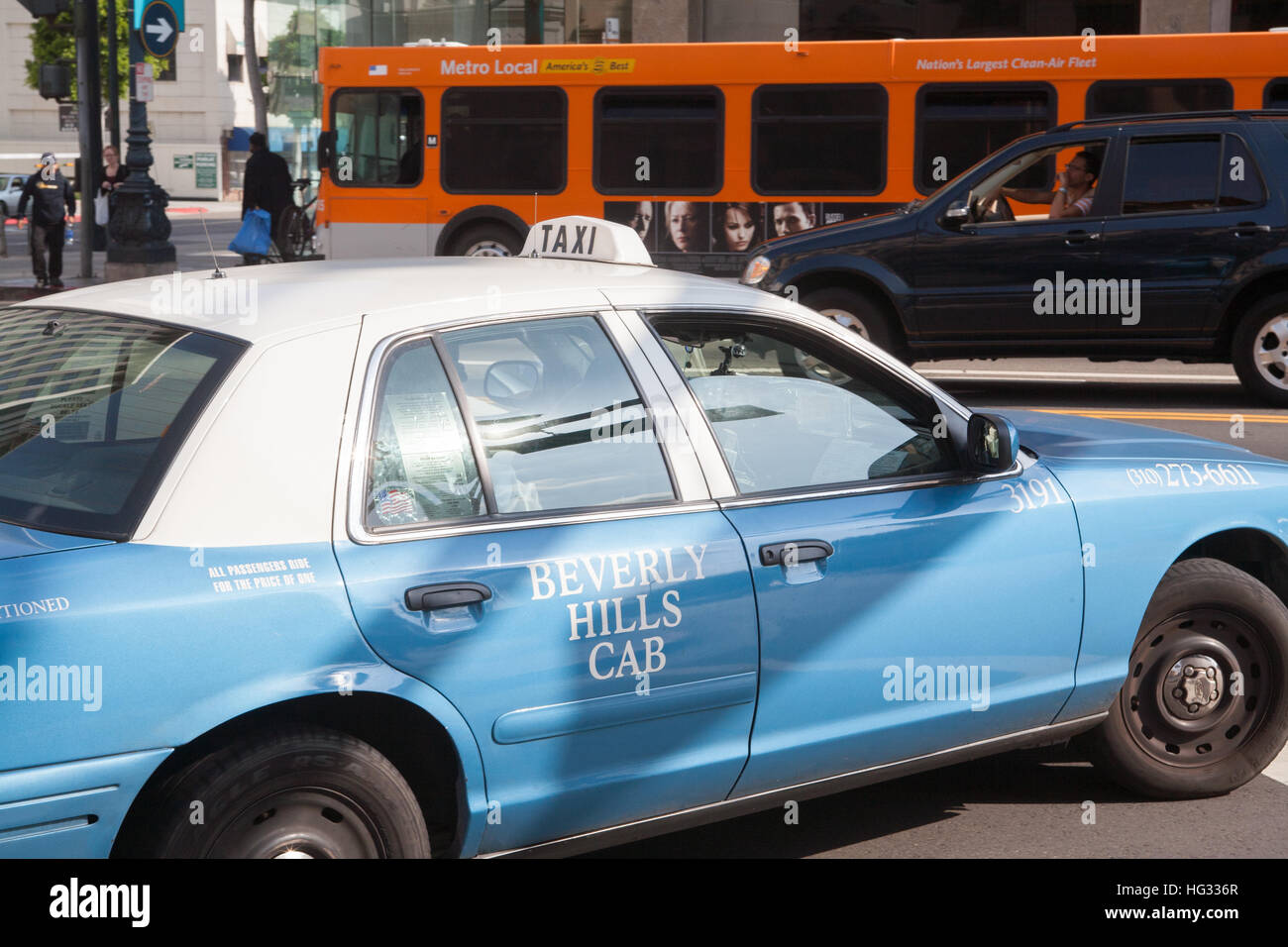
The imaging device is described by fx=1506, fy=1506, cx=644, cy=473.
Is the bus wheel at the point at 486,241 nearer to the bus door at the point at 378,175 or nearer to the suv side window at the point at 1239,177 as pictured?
the bus door at the point at 378,175

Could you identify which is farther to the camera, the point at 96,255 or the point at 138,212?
the point at 96,255

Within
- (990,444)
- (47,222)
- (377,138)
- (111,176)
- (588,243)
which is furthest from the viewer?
(111,176)

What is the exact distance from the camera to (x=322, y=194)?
1848cm

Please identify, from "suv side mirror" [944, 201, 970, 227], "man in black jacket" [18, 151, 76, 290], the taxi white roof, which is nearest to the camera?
the taxi white roof

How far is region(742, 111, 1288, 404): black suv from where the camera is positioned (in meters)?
10.9

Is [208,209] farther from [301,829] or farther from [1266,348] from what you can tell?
[301,829]

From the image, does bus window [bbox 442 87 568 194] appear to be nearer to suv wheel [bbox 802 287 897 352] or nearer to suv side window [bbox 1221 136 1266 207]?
suv wheel [bbox 802 287 897 352]

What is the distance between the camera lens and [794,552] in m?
3.41

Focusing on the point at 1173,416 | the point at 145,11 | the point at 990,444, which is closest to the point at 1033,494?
the point at 990,444

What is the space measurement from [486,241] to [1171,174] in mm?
8780

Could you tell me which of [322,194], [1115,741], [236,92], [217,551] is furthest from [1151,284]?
[236,92]

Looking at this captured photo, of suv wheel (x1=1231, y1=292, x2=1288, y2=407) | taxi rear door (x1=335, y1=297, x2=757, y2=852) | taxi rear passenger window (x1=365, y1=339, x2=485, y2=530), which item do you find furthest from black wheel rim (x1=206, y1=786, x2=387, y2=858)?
suv wheel (x1=1231, y1=292, x2=1288, y2=407)

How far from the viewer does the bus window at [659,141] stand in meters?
16.6

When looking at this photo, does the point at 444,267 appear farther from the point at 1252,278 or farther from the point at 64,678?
the point at 1252,278
